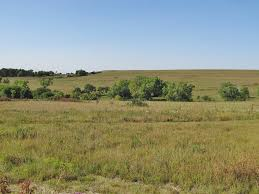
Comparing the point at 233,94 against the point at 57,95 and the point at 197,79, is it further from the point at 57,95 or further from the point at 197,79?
the point at 197,79

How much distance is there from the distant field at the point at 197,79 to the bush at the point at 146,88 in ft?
31.4

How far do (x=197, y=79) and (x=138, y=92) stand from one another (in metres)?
49.3

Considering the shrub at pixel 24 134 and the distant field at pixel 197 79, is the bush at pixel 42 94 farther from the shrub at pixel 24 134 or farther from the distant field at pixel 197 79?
the shrub at pixel 24 134

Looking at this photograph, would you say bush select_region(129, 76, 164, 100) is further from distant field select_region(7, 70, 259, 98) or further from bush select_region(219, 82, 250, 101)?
bush select_region(219, 82, 250, 101)

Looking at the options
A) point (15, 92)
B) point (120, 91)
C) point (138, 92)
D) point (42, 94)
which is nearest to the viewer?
point (42, 94)

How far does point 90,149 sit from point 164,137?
17.9ft

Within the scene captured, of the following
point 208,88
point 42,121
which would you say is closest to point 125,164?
point 42,121

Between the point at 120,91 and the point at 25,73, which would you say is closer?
the point at 120,91

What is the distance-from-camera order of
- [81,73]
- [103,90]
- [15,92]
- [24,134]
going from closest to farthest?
[24,134] → [15,92] → [103,90] → [81,73]

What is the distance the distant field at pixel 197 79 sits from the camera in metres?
132

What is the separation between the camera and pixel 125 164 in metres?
13.9

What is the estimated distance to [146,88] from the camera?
112125 millimetres

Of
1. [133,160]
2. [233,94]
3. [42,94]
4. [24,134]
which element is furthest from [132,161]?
[233,94]

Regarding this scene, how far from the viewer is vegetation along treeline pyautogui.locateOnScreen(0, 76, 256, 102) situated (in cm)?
9612
